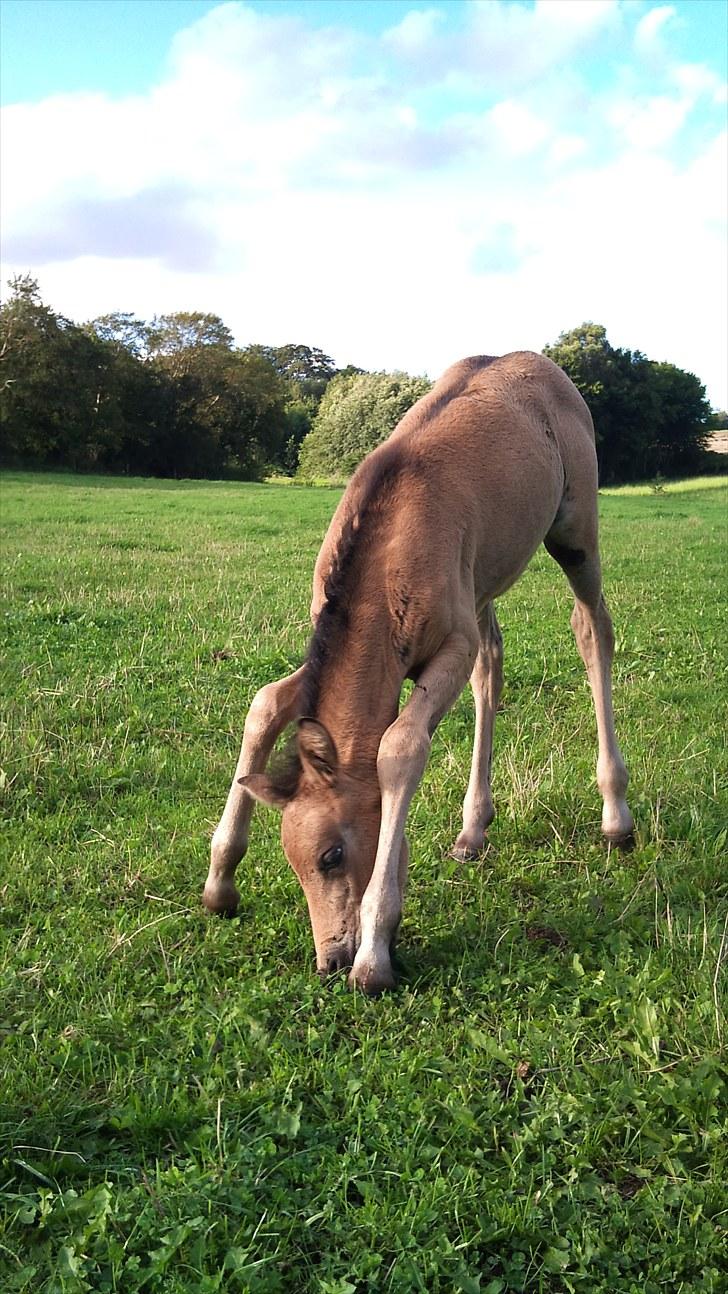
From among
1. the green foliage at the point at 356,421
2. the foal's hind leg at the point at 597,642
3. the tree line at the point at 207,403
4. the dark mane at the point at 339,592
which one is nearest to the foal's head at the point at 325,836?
the dark mane at the point at 339,592

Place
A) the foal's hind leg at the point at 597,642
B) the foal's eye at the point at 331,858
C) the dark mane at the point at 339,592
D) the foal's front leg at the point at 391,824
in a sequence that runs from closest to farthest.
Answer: the foal's front leg at the point at 391,824
the foal's eye at the point at 331,858
the dark mane at the point at 339,592
the foal's hind leg at the point at 597,642

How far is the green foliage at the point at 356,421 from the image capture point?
57750 mm

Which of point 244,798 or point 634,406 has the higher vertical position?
point 634,406

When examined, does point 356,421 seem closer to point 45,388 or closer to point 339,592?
point 45,388

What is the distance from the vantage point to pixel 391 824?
3.58m

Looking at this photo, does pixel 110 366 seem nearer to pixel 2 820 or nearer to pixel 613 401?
pixel 613 401

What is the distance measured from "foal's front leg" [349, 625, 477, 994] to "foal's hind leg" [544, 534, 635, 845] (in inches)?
66.5

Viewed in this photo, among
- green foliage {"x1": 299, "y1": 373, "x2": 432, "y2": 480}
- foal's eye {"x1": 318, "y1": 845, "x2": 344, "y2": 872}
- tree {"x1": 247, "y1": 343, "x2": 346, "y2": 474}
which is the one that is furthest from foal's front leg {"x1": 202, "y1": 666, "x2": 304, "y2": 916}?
tree {"x1": 247, "y1": 343, "x2": 346, "y2": 474}

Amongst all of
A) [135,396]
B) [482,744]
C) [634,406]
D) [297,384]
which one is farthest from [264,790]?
[297,384]

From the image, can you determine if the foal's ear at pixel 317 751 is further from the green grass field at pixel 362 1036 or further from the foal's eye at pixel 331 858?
the green grass field at pixel 362 1036

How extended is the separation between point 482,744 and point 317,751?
72.1 inches

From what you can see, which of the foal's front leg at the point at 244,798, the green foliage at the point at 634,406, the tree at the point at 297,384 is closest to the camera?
the foal's front leg at the point at 244,798

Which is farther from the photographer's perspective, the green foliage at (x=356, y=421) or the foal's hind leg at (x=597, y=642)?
the green foliage at (x=356, y=421)

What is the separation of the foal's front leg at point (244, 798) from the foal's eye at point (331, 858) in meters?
0.49
